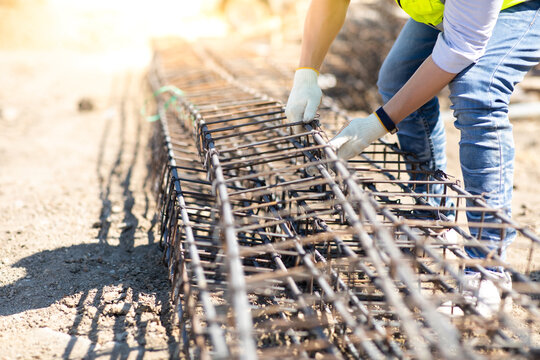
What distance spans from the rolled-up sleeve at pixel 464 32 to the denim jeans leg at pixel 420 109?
0.49 meters

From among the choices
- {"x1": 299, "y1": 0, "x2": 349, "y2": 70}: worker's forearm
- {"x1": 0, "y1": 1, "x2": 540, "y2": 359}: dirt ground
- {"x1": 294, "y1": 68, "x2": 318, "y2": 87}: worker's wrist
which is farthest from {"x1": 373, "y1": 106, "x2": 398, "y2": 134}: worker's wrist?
{"x1": 0, "y1": 1, "x2": 540, "y2": 359}: dirt ground

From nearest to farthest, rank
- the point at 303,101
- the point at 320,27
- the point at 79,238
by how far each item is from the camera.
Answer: the point at 303,101, the point at 320,27, the point at 79,238

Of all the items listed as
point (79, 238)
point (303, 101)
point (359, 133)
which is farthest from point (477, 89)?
point (79, 238)

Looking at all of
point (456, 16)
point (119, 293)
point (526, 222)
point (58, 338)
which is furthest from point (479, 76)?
point (58, 338)

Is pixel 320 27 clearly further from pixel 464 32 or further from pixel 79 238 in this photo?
pixel 79 238

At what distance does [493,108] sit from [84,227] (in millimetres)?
2130

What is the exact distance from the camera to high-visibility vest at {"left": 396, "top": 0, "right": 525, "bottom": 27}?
6.63 ft

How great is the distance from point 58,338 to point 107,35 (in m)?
10.3

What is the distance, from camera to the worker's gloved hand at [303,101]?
220 cm

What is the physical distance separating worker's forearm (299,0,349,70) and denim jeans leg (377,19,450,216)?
339 mm

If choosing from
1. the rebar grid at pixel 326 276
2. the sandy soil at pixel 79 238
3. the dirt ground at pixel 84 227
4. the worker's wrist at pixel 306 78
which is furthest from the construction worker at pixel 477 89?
the sandy soil at pixel 79 238

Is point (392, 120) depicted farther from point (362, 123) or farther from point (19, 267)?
point (19, 267)

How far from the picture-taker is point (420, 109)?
8.07ft

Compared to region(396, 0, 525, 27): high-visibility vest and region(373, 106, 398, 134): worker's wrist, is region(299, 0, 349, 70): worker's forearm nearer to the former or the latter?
region(396, 0, 525, 27): high-visibility vest
